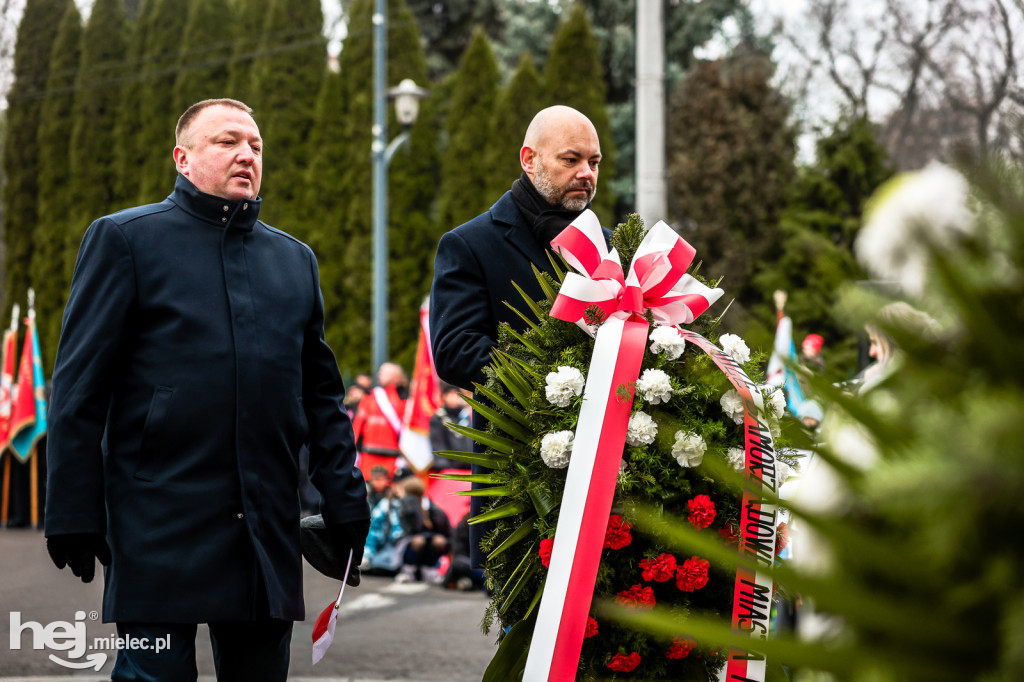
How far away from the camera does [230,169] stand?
327 centimetres

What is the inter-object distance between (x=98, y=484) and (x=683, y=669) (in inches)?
59.9

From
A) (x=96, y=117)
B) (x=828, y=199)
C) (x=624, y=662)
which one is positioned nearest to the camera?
(x=624, y=662)

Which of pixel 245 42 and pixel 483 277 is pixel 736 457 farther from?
pixel 245 42

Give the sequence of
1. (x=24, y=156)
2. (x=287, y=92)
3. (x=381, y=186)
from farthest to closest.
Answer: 1. (x=24, y=156)
2. (x=287, y=92)
3. (x=381, y=186)

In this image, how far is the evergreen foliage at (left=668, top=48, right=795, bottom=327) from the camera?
22453mm

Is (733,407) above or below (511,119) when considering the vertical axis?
below

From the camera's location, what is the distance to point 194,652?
302 centimetres

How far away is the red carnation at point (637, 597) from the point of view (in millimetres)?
2623

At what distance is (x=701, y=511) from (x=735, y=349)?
17.5 inches

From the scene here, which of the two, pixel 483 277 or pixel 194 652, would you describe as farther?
pixel 483 277

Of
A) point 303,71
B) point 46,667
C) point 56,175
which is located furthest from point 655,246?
point 56,175

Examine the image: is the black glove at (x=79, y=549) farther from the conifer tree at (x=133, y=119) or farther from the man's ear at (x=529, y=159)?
the conifer tree at (x=133, y=119)

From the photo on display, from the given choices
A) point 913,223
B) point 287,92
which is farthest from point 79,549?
point 287,92

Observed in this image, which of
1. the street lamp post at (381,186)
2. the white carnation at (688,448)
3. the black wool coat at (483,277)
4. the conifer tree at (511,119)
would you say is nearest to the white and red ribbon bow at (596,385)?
the white carnation at (688,448)
